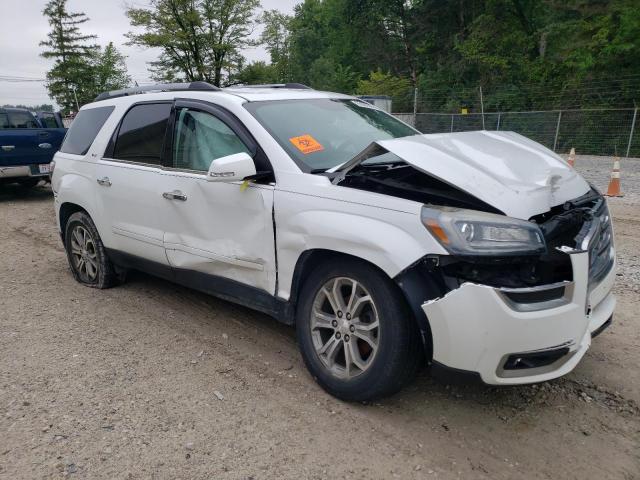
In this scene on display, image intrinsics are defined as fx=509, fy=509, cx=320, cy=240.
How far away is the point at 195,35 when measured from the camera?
37.9 m

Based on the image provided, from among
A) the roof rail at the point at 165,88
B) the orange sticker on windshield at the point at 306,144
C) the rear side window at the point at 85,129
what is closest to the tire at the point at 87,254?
the rear side window at the point at 85,129

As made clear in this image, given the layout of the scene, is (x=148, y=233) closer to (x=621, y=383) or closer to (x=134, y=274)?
(x=134, y=274)

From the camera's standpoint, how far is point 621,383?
3.13 metres

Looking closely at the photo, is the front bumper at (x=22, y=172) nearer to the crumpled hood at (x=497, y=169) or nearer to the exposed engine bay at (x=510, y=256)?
the crumpled hood at (x=497, y=169)

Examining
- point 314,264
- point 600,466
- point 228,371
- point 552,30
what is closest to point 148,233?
point 228,371

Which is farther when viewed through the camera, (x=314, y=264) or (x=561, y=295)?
(x=314, y=264)

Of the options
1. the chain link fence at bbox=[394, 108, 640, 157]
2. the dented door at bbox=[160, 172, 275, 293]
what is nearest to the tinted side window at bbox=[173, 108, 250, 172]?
the dented door at bbox=[160, 172, 275, 293]

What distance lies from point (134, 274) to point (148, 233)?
4.72 feet

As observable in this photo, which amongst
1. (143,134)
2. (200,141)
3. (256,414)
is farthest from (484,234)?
(143,134)

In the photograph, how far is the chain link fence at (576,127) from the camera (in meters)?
18.8

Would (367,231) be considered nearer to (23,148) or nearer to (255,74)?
(23,148)

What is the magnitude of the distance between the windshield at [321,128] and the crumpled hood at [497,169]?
0.92ft

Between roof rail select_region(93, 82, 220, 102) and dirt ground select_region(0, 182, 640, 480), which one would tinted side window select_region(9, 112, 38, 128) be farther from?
dirt ground select_region(0, 182, 640, 480)

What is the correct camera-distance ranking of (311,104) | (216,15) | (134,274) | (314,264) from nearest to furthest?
(314,264) < (311,104) < (134,274) < (216,15)
